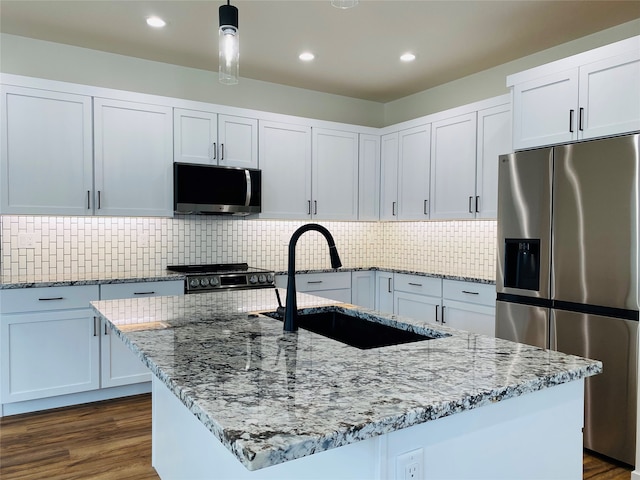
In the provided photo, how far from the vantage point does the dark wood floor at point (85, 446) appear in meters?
2.54

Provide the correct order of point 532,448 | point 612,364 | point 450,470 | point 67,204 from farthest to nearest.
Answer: point 67,204 → point 612,364 → point 532,448 → point 450,470

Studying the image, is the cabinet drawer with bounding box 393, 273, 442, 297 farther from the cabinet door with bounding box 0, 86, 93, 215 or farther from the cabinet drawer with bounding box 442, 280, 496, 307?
the cabinet door with bounding box 0, 86, 93, 215

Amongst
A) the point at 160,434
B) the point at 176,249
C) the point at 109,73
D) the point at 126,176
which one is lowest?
the point at 160,434

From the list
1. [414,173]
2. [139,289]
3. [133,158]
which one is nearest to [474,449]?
[139,289]

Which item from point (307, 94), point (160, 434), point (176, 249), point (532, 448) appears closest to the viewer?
point (532, 448)

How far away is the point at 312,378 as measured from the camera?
3.78ft

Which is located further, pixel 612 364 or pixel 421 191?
pixel 421 191

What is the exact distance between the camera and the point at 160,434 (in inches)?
81.9

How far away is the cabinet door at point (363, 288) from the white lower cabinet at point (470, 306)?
95 cm

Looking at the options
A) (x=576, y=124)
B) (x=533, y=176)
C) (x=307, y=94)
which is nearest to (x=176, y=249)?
(x=307, y=94)

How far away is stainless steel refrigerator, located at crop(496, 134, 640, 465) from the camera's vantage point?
2570 mm

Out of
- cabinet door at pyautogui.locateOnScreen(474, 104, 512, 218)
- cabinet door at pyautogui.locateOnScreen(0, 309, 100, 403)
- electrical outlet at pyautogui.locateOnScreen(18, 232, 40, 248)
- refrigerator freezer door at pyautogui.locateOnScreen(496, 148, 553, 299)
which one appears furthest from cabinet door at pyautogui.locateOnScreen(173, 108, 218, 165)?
refrigerator freezer door at pyautogui.locateOnScreen(496, 148, 553, 299)

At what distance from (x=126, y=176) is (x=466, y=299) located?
2865 millimetres

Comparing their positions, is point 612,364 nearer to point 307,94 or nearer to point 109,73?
point 307,94
